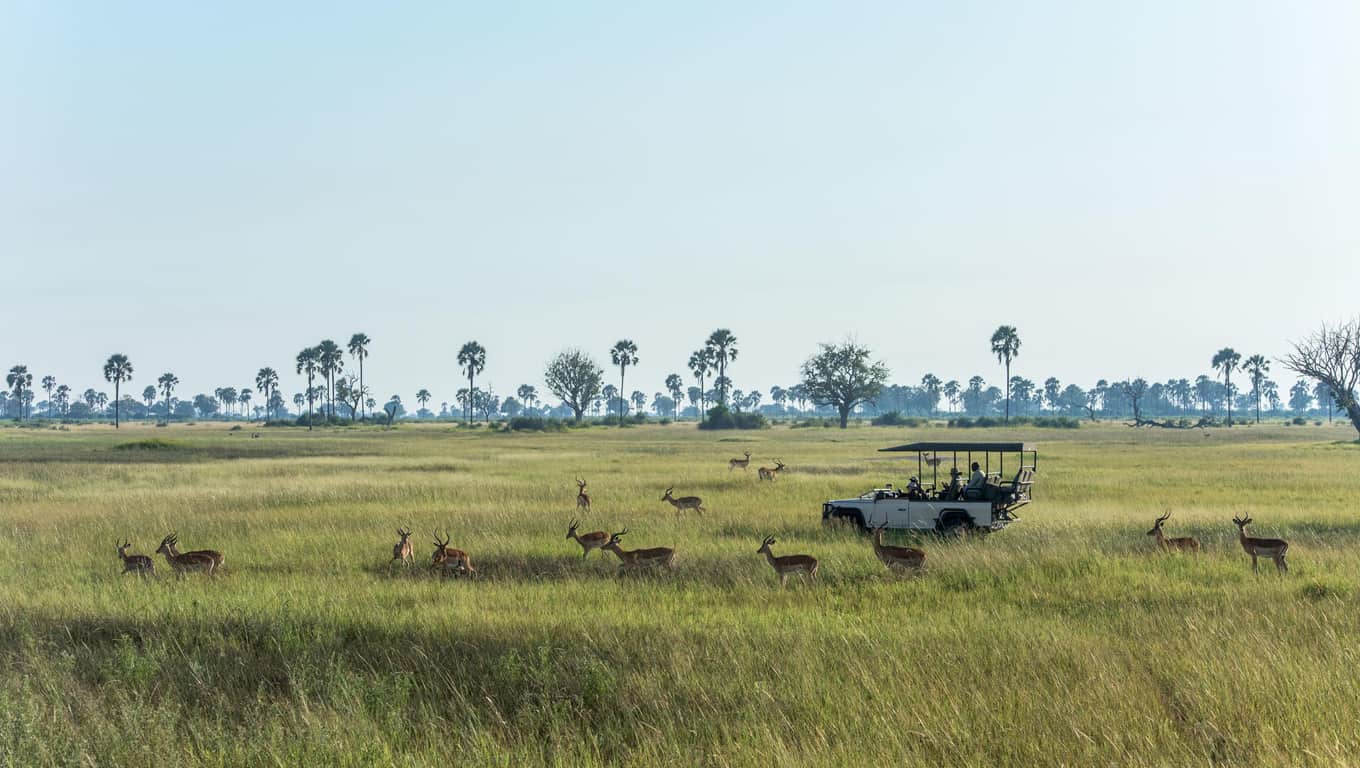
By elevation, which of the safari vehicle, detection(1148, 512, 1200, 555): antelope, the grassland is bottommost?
the grassland

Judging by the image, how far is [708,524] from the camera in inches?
867

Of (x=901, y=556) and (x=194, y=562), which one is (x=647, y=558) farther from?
(x=194, y=562)

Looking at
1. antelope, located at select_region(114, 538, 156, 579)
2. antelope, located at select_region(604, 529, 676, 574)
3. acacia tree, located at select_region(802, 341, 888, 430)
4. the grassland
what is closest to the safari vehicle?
the grassland

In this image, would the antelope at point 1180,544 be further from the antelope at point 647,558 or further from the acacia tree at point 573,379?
the acacia tree at point 573,379

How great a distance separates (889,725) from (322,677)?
Result: 18.4 feet

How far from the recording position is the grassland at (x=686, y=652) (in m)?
8.02

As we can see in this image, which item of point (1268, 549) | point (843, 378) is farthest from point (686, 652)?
point (843, 378)

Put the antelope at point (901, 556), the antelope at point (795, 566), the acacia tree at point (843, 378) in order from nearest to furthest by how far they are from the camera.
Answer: the antelope at point (795, 566) < the antelope at point (901, 556) < the acacia tree at point (843, 378)

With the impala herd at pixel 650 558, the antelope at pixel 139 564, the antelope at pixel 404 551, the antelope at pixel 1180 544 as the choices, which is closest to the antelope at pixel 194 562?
the impala herd at pixel 650 558

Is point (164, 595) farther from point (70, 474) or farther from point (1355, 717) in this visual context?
point (70, 474)

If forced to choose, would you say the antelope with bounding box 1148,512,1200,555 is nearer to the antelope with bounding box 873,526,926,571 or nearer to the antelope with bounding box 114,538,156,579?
the antelope with bounding box 873,526,926,571

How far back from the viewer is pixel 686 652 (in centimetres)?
1047

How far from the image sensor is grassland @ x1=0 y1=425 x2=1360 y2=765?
8023 millimetres

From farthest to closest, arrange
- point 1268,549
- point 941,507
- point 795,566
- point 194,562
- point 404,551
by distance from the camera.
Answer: point 941,507 < point 404,551 < point 194,562 < point 1268,549 < point 795,566
